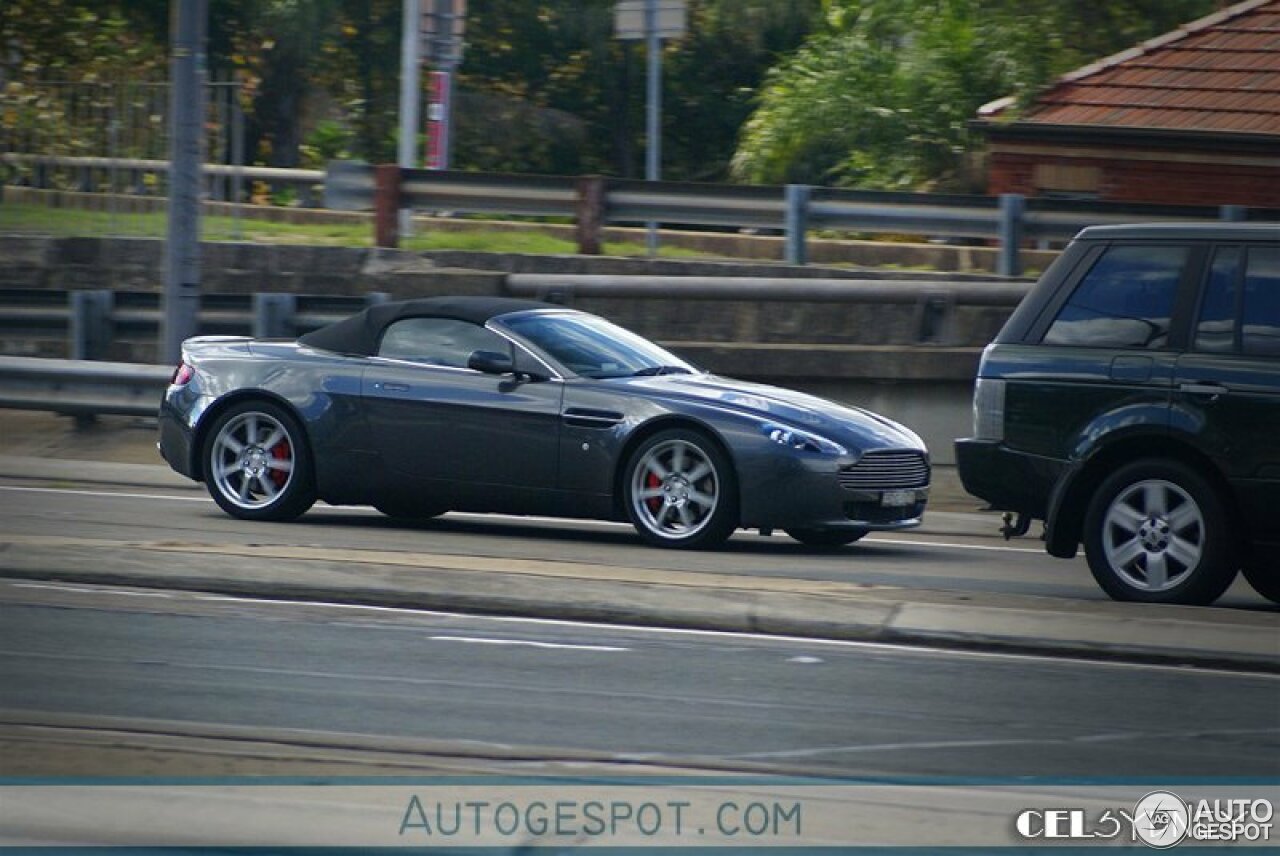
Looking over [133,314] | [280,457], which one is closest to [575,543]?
[280,457]

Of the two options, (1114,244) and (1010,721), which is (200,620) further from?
(1114,244)

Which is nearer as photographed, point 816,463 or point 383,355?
point 816,463

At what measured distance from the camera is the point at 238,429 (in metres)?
12.3

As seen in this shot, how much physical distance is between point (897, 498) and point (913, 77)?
1983 centimetres

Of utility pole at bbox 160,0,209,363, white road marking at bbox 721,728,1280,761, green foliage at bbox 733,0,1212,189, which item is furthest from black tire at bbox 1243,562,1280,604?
green foliage at bbox 733,0,1212,189

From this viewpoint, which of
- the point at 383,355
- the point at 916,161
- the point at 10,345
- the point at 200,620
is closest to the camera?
the point at 200,620

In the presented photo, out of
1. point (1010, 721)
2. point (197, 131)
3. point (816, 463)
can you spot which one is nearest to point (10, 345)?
point (197, 131)

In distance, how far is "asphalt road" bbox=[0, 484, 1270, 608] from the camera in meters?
10.5

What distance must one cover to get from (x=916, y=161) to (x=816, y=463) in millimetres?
19556

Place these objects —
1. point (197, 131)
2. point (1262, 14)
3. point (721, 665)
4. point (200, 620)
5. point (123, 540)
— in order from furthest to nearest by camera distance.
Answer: point (1262, 14), point (197, 131), point (123, 540), point (200, 620), point (721, 665)

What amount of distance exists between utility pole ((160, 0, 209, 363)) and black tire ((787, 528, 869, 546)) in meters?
5.96

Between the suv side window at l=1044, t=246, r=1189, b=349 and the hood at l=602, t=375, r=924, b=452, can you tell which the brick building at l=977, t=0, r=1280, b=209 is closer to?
the hood at l=602, t=375, r=924, b=452

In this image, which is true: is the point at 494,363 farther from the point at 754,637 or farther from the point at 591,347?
the point at 754,637

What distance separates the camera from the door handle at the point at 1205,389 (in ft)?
30.3
